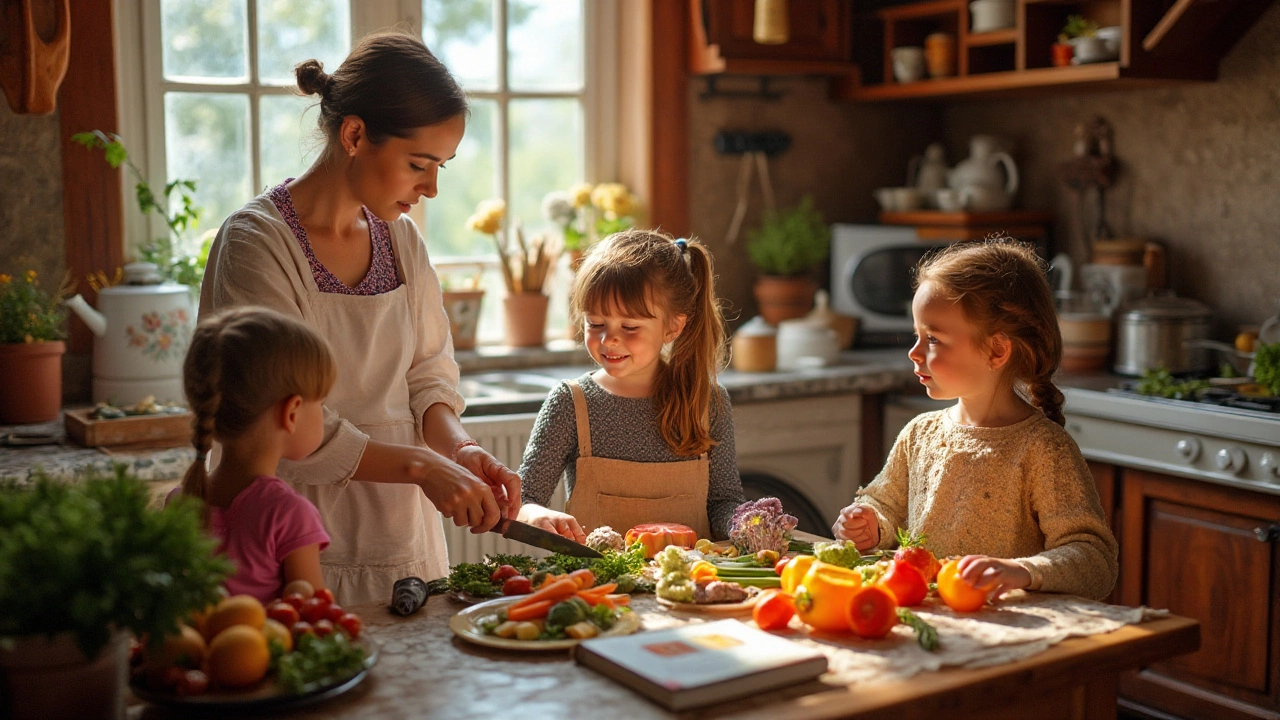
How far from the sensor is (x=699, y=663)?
48.9 inches

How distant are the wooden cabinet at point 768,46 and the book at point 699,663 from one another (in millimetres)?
2584

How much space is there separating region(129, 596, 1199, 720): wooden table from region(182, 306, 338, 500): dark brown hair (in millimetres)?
290

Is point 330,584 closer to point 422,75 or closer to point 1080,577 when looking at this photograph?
point 422,75

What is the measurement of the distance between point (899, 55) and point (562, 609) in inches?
114

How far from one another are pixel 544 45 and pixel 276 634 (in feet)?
9.04

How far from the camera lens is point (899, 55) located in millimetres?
3826

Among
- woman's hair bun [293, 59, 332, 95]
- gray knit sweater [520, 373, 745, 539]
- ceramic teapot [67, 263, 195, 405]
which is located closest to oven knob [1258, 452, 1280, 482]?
gray knit sweater [520, 373, 745, 539]

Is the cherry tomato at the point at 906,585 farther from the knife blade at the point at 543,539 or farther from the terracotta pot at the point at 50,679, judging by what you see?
the terracotta pot at the point at 50,679

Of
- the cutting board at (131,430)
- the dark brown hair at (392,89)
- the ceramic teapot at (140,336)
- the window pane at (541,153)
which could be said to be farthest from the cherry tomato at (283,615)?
the window pane at (541,153)

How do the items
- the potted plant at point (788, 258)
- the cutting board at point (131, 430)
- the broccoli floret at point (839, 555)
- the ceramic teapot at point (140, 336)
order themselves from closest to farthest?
1. the broccoli floret at point (839, 555)
2. the cutting board at point (131, 430)
3. the ceramic teapot at point (140, 336)
4. the potted plant at point (788, 258)

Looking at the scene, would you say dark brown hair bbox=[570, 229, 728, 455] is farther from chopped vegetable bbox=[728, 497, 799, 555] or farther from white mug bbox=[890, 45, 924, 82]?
white mug bbox=[890, 45, 924, 82]

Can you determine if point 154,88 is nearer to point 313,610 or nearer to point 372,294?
point 372,294

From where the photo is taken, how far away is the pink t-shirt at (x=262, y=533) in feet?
4.55

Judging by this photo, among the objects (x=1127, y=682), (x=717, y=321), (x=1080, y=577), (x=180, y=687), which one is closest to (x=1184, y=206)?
(x=1127, y=682)
